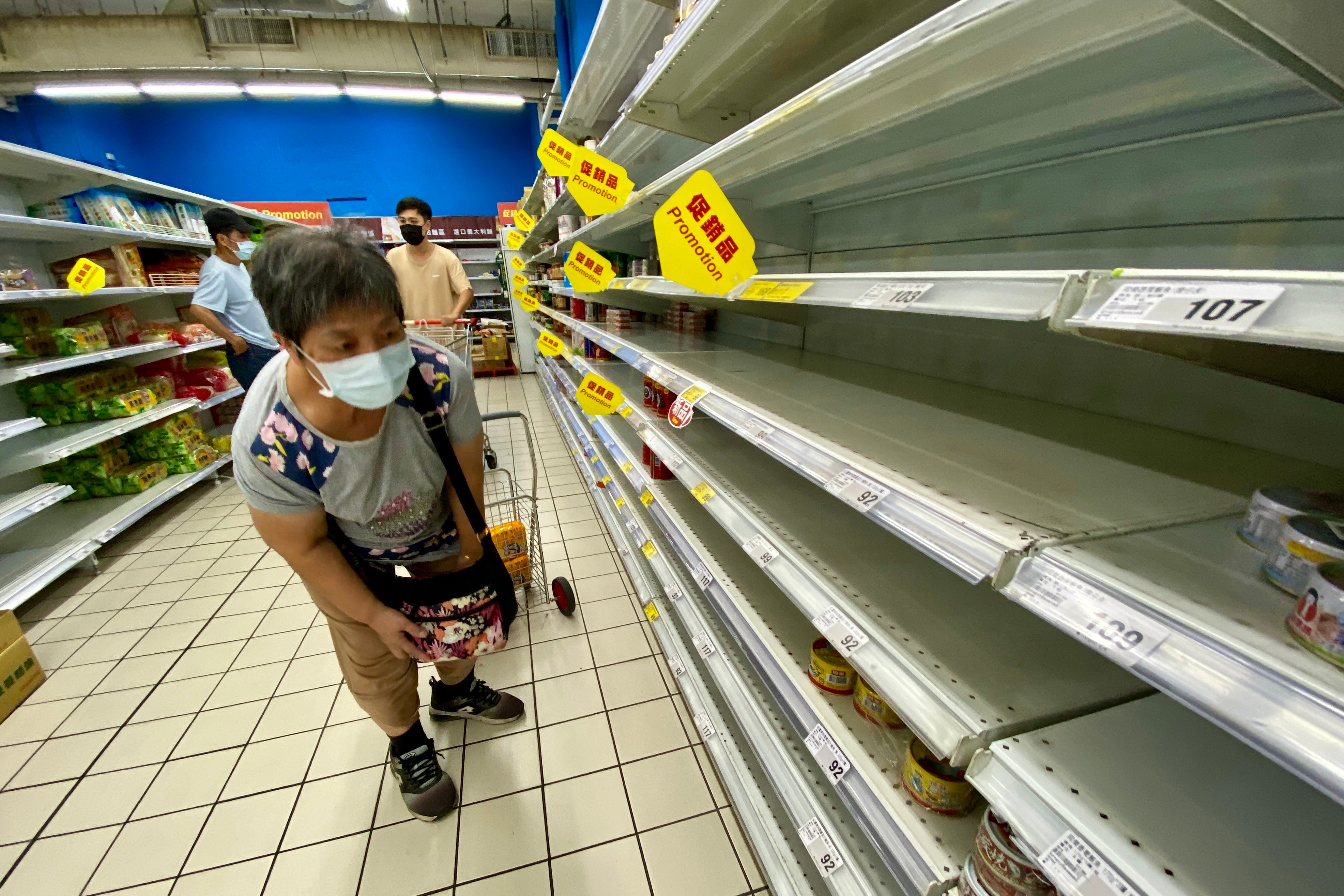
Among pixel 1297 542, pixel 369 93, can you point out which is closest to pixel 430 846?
pixel 1297 542

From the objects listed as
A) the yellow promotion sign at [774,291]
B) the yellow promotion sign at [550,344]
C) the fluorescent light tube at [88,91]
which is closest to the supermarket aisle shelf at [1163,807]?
the yellow promotion sign at [774,291]

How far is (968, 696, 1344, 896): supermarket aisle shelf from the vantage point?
46 cm

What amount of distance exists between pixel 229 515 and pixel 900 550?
4.36m

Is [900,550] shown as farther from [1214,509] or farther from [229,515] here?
[229,515]

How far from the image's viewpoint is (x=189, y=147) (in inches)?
321

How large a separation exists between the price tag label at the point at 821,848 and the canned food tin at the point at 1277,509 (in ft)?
2.76

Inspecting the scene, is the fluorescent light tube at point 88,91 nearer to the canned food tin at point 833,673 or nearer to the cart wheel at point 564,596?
the cart wheel at point 564,596

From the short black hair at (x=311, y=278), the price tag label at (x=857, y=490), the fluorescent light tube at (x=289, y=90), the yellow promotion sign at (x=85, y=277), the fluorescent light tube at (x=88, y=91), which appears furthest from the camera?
the fluorescent light tube at (x=289, y=90)

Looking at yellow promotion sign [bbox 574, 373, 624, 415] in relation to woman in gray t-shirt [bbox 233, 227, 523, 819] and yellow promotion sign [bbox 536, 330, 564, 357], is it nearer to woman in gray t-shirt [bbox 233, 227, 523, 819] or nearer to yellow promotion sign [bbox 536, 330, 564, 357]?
woman in gray t-shirt [bbox 233, 227, 523, 819]

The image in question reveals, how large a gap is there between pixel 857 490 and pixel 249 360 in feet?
15.1

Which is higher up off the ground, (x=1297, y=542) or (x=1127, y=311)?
(x=1127, y=311)

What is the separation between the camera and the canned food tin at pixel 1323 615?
0.38m

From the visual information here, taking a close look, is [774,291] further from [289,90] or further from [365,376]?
[289,90]

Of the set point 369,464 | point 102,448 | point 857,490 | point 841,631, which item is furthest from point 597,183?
point 102,448
